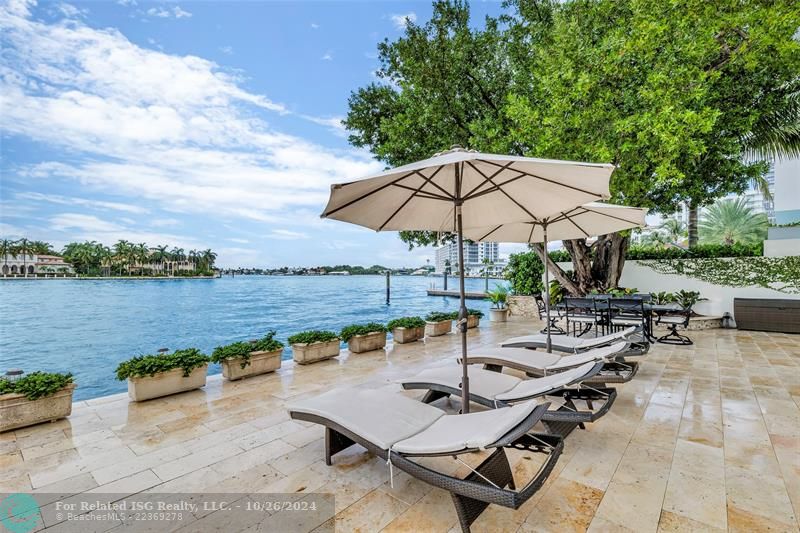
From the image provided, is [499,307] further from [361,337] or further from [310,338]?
[310,338]

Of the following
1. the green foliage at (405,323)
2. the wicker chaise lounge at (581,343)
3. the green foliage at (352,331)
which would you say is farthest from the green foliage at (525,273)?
the green foliage at (352,331)

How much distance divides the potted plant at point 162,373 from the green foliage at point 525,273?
1121 cm

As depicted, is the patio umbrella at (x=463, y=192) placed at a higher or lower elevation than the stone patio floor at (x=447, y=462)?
higher

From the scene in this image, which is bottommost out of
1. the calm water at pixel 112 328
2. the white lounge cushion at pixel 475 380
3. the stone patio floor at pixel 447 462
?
the calm water at pixel 112 328

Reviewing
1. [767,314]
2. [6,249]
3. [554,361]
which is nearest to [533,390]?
[554,361]

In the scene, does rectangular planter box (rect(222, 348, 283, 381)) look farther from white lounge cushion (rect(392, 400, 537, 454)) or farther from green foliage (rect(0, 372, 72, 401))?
white lounge cushion (rect(392, 400, 537, 454))

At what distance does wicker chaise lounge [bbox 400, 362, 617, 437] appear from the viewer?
262cm

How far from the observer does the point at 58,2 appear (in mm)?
7594

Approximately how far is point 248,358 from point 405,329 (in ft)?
11.0

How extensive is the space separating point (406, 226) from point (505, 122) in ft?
20.6

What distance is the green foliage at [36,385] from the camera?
10.6 ft

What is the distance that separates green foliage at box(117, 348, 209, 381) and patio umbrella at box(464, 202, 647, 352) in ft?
13.4

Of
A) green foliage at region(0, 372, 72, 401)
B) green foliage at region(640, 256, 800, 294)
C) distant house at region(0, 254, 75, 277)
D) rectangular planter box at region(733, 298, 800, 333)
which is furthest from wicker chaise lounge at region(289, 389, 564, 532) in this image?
distant house at region(0, 254, 75, 277)

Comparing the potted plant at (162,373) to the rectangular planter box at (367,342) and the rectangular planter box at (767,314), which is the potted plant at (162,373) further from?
the rectangular planter box at (767,314)
